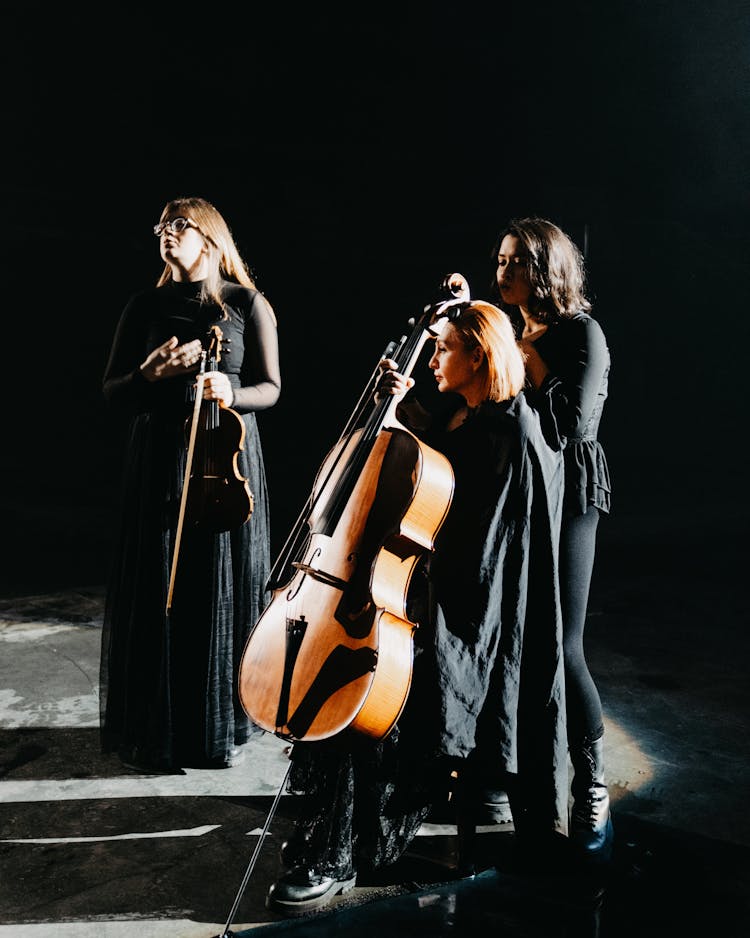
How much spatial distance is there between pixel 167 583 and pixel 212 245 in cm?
100

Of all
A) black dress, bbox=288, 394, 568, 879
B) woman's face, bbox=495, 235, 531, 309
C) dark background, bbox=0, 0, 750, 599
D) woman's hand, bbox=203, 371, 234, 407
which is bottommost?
black dress, bbox=288, 394, 568, 879

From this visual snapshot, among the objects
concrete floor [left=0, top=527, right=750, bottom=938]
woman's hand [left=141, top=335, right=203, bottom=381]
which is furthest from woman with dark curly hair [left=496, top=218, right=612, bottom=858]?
woman's hand [left=141, top=335, right=203, bottom=381]

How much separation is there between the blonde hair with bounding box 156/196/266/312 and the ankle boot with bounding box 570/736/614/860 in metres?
1.60

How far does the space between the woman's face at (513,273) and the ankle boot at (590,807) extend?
118 cm

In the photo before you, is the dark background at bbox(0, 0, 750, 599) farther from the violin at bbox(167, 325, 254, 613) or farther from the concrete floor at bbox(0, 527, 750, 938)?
the violin at bbox(167, 325, 254, 613)

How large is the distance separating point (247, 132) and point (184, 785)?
17.7 ft

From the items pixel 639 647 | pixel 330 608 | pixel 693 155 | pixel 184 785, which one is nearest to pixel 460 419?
pixel 330 608

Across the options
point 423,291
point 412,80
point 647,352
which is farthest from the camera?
point 647,352

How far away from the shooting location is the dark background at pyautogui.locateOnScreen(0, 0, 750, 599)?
20.0 ft

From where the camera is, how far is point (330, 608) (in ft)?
5.59

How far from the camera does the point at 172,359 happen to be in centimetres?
234

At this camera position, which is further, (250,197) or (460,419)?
(250,197)

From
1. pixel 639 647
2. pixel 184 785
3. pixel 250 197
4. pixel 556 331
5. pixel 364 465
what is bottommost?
pixel 184 785

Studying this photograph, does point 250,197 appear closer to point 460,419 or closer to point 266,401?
point 266,401
